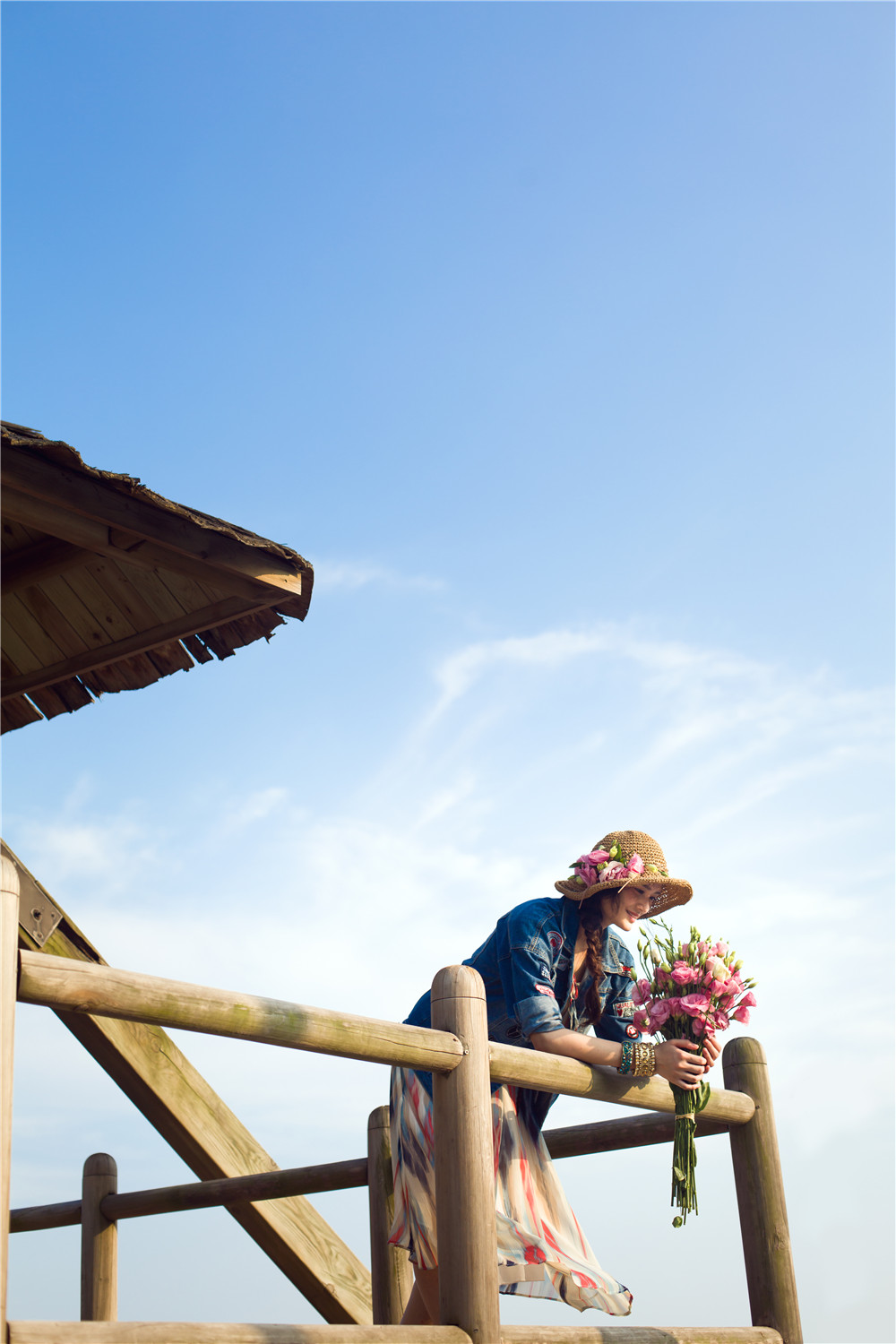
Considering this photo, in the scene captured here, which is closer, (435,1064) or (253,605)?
(435,1064)

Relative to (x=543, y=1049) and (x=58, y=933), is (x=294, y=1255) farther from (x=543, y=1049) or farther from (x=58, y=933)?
(x=543, y=1049)

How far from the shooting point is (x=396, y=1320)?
4434mm

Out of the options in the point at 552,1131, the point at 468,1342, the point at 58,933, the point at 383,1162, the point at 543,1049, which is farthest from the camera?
the point at 58,933

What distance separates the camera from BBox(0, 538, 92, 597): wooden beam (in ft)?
16.3

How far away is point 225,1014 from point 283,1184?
252 centimetres

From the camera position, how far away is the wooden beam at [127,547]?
4.23 metres

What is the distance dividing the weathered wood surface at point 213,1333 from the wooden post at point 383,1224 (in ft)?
6.38

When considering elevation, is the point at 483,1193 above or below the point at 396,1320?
above

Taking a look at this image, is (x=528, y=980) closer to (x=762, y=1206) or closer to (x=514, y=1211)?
(x=514, y=1211)

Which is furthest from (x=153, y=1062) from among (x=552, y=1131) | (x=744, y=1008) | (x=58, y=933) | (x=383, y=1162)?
(x=744, y=1008)

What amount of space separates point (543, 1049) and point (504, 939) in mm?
342

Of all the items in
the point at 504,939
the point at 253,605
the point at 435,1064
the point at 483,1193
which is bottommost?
the point at 483,1193

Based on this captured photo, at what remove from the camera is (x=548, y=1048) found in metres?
3.42

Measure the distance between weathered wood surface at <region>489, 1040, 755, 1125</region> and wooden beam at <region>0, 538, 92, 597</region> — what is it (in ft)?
8.93
